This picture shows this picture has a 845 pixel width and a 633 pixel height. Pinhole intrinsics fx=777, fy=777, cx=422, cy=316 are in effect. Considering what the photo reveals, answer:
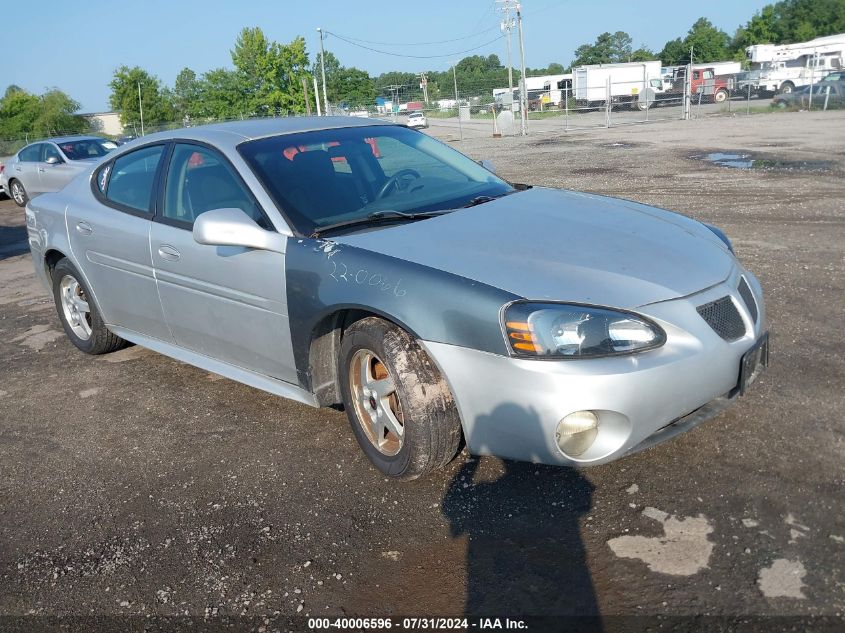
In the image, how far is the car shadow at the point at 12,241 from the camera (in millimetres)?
11098

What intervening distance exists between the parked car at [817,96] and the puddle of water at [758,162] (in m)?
18.1

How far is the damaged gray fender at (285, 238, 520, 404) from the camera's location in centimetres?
299

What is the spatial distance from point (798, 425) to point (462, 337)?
182cm

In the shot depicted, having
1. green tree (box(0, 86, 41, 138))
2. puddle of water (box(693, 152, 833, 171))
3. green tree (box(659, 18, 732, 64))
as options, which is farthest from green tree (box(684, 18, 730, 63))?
puddle of water (box(693, 152, 833, 171))

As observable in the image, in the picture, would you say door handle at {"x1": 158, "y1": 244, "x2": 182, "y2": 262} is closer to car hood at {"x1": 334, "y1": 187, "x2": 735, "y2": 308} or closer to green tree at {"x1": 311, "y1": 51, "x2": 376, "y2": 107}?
car hood at {"x1": 334, "y1": 187, "x2": 735, "y2": 308}

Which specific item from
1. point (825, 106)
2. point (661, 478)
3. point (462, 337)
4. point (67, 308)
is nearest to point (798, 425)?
point (661, 478)

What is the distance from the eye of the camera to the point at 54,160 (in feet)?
46.3

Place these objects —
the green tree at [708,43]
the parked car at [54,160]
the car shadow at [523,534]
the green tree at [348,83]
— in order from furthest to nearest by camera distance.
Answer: the green tree at [708,43] → the green tree at [348,83] → the parked car at [54,160] → the car shadow at [523,534]

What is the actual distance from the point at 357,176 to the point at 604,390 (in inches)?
77.8

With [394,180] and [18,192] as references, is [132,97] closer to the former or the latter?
[18,192]

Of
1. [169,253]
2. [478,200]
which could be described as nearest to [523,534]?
[478,200]

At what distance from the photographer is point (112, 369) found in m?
5.43

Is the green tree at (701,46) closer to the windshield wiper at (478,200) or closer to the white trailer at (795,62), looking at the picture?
the white trailer at (795,62)

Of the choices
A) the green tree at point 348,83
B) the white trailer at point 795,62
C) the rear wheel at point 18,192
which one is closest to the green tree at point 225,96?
the green tree at point 348,83
